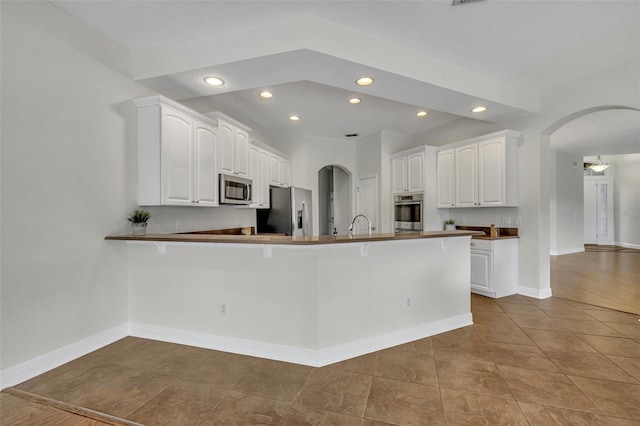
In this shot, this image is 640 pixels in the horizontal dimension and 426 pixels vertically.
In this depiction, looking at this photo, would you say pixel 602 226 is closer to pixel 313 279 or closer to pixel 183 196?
pixel 313 279

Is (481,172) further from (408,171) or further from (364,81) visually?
(364,81)

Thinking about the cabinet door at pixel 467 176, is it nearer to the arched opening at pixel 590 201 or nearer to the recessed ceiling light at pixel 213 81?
the arched opening at pixel 590 201

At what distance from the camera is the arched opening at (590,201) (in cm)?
441

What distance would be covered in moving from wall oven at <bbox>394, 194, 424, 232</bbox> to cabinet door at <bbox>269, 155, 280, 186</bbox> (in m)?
2.31

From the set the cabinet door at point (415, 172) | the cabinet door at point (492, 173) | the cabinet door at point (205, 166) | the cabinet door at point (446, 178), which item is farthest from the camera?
the cabinet door at point (415, 172)

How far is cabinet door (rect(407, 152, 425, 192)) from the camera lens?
5.10 metres

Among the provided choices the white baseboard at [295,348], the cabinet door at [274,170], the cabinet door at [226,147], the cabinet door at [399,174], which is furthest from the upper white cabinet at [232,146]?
the cabinet door at [399,174]

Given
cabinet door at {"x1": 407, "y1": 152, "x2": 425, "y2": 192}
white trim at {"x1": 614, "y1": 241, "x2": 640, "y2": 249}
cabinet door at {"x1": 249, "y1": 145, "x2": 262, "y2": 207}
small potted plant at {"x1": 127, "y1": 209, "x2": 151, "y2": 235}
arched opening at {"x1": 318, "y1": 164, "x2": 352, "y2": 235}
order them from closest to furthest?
1. small potted plant at {"x1": 127, "y1": 209, "x2": 151, "y2": 235}
2. cabinet door at {"x1": 249, "y1": 145, "x2": 262, "y2": 207}
3. cabinet door at {"x1": 407, "y1": 152, "x2": 425, "y2": 192}
4. arched opening at {"x1": 318, "y1": 164, "x2": 352, "y2": 235}
5. white trim at {"x1": 614, "y1": 241, "x2": 640, "y2": 249}

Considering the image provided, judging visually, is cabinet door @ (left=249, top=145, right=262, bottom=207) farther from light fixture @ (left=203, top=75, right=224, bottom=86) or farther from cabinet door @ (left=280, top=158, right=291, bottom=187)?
light fixture @ (left=203, top=75, right=224, bottom=86)

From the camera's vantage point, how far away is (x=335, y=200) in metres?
7.17

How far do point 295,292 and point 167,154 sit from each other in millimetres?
1860

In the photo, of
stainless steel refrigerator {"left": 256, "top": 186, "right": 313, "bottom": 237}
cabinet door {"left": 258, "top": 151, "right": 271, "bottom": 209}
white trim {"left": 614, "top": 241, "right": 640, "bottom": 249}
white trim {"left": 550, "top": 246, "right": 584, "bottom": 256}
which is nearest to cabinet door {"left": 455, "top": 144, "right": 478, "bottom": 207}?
stainless steel refrigerator {"left": 256, "top": 186, "right": 313, "bottom": 237}

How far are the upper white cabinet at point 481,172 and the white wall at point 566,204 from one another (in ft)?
15.7

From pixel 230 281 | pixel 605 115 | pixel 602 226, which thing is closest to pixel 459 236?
pixel 230 281
